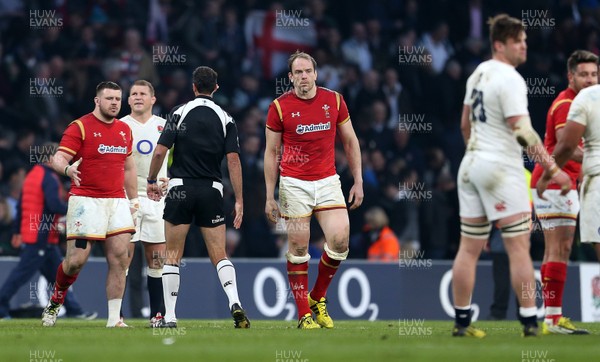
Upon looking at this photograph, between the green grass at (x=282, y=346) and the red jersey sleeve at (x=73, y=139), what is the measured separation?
1985mm

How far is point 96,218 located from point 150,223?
49.2 inches

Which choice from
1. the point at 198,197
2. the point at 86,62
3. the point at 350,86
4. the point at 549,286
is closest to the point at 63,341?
the point at 198,197

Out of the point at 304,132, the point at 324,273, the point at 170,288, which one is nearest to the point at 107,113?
the point at 170,288

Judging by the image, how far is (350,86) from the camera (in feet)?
76.6

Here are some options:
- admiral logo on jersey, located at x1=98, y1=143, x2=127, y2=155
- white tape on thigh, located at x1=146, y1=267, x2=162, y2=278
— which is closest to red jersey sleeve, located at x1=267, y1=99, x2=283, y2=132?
admiral logo on jersey, located at x1=98, y1=143, x2=127, y2=155

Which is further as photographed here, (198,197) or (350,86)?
(350,86)

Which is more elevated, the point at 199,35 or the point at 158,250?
the point at 199,35

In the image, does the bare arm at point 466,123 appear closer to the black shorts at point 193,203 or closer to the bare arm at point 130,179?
the black shorts at point 193,203

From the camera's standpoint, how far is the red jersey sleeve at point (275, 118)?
12477 millimetres

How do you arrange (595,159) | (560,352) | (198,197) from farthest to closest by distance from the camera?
(198,197) → (595,159) → (560,352)

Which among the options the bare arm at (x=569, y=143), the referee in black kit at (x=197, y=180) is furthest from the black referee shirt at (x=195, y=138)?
the bare arm at (x=569, y=143)

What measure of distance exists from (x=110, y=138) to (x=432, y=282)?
762 centimetres

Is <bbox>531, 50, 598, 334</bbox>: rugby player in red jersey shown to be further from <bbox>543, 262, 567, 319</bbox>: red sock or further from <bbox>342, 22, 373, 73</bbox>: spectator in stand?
<bbox>342, 22, 373, 73</bbox>: spectator in stand

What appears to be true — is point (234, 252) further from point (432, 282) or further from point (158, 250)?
point (158, 250)
